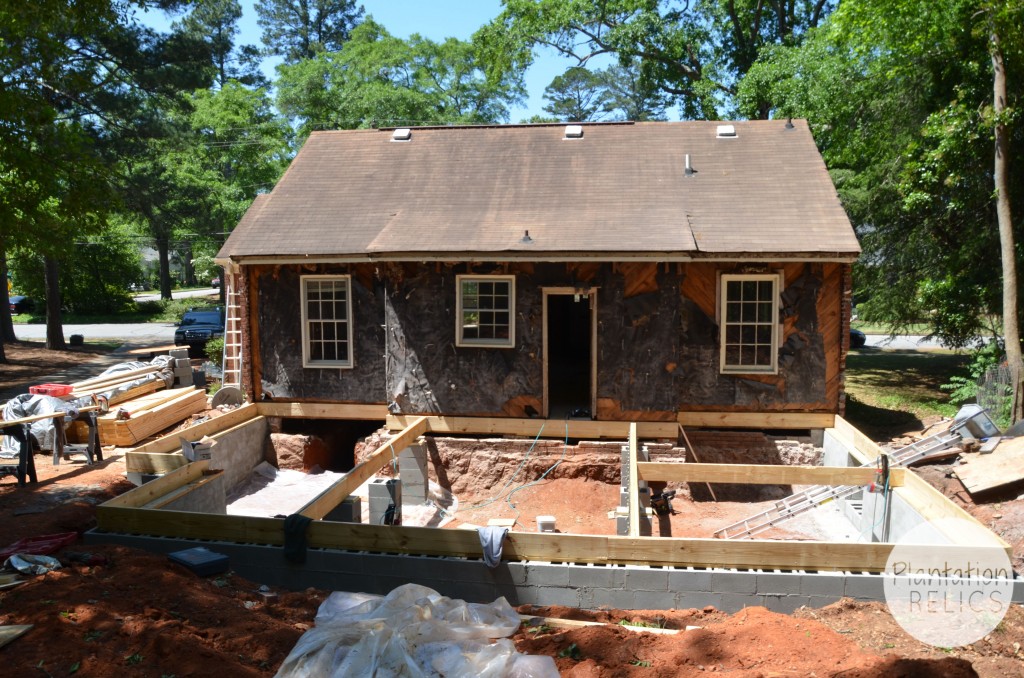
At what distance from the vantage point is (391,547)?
7805 mm

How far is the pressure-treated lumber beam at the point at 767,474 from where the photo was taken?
955 cm

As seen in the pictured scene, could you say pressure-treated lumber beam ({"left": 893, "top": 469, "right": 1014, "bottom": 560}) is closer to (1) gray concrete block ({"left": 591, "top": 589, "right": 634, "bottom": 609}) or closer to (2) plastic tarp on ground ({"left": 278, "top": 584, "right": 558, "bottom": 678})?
(1) gray concrete block ({"left": 591, "top": 589, "right": 634, "bottom": 609})

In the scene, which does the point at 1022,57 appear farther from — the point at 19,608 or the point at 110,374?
the point at 110,374

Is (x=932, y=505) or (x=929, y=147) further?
(x=929, y=147)

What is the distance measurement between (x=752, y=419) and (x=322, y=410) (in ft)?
26.1

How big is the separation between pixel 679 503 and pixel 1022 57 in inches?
426

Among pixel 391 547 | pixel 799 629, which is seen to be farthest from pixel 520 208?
pixel 799 629

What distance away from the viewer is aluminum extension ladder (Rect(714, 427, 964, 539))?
1025 cm

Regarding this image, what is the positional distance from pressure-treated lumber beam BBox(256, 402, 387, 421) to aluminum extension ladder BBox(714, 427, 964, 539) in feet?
21.5

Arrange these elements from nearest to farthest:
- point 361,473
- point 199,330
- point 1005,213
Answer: point 361,473 → point 1005,213 → point 199,330

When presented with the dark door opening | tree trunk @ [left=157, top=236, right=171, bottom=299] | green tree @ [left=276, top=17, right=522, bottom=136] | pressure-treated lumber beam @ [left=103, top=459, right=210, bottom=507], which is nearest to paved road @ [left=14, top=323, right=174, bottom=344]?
tree trunk @ [left=157, top=236, right=171, bottom=299]

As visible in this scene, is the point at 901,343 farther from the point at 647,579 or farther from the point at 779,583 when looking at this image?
the point at 647,579

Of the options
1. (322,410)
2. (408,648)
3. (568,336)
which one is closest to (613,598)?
(408,648)

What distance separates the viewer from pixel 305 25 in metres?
53.4
